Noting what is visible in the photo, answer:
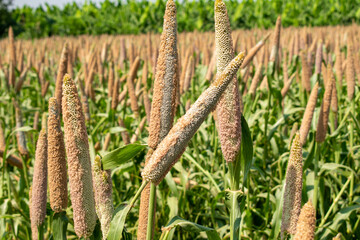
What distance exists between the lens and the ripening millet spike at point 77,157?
112cm

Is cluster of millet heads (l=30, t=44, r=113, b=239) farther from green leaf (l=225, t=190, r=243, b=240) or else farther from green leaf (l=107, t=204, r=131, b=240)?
green leaf (l=225, t=190, r=243, b=240)

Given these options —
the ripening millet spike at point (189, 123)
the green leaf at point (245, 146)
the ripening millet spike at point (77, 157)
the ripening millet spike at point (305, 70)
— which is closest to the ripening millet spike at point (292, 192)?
the green leaf at point (245, 146)

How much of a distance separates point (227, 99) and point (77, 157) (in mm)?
505

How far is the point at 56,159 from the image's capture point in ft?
4.12

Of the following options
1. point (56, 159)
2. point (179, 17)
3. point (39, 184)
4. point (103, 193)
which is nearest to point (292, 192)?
point (103, 193)

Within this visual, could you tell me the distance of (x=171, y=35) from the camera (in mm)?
1166

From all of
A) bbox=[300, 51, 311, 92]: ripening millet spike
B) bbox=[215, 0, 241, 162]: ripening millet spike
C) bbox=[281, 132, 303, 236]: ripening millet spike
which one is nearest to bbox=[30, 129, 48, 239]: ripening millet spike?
bbox=[215, 0, 241, 162]: ripening millet spike

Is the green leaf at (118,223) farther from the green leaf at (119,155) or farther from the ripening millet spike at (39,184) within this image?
the ripening millet spike at (39,184)

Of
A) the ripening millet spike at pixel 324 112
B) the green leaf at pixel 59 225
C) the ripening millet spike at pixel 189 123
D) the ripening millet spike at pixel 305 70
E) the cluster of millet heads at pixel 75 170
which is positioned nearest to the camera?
the ripening millet spike at pixel 189 123

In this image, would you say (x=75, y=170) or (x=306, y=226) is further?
(x=75, y=170)

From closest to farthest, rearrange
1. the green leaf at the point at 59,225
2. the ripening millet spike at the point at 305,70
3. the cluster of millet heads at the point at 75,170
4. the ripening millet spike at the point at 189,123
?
the ripening millet spike at the point at 189,123
the cluster of millet heads at the point at 75,170
the green leaf at the point at 59,225
the ripening millet spike at the point at 305,70

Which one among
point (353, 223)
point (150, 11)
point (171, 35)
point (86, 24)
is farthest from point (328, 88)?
point (86, 24)

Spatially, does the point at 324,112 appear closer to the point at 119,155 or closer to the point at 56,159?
the point at 119,155

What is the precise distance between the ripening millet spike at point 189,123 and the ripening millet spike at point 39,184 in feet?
1.82
